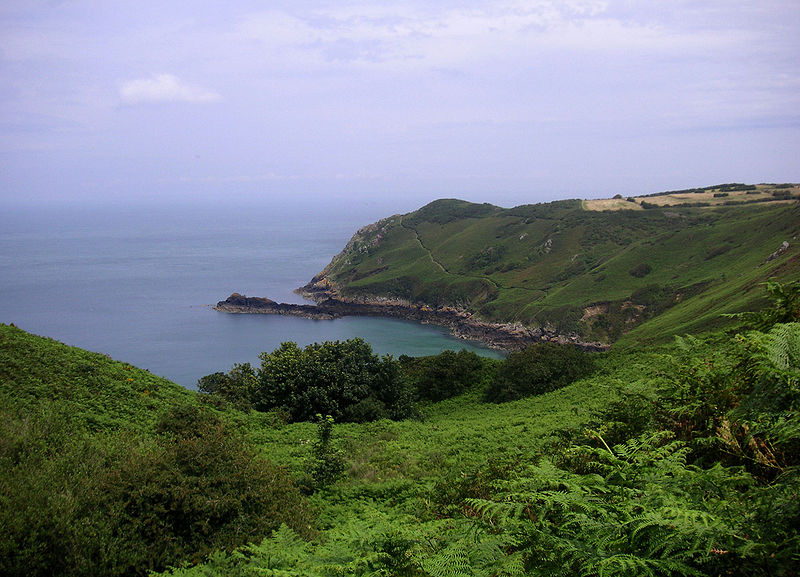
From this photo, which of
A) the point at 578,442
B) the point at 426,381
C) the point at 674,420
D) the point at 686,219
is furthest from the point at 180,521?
the point at 686,219

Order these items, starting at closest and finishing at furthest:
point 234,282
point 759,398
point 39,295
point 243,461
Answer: point 759,398 < point 243,461 < point 39,295 < point 234,282

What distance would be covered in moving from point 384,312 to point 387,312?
590mm

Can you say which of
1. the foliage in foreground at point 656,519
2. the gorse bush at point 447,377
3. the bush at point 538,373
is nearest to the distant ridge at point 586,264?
the bush at point 538,373

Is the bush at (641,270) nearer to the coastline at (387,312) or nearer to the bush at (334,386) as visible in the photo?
the coastline at (387,312)

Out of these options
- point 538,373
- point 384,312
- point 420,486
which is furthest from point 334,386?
point 384,312

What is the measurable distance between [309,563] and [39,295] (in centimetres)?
11230

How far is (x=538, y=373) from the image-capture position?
26.7 m

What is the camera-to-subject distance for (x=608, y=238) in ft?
308

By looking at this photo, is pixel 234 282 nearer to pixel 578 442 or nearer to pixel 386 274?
pixel 386 274

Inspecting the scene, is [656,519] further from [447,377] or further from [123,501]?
[447,377]

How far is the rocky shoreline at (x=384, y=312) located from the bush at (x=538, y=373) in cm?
4522

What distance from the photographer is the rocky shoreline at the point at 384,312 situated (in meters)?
76.8

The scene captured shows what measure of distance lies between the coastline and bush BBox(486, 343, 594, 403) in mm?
44461

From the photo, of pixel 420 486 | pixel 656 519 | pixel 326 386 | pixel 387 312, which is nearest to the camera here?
pixel 656 519
